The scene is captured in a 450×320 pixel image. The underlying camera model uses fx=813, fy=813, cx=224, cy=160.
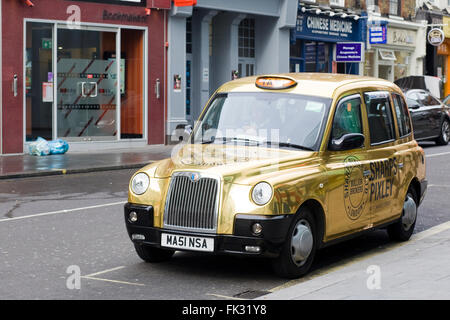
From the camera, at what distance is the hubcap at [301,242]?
707 centimetres

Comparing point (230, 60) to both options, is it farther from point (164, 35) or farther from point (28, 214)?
point (28, 214)

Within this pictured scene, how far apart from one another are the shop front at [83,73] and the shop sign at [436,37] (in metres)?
17.3

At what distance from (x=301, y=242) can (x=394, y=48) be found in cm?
3027

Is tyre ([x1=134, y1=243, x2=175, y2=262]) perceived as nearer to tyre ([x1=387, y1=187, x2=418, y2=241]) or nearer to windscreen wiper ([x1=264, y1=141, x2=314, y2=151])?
windscreen wiper ([x1=264, y1=141, x2=314, y2=151])

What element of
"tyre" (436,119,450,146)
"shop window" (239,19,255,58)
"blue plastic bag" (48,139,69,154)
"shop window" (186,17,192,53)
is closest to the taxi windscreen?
"blue plastic bag" (48,139,69,154)

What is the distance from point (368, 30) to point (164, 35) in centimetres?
1231

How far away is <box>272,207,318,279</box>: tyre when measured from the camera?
700cm

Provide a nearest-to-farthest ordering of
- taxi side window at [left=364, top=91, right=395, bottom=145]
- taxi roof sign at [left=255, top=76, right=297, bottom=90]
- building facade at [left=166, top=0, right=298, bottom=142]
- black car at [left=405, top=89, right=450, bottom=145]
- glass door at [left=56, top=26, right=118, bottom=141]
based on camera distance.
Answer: taxi roof sign at [left=255, top=76, right=297, bottom=90] → taxi side window at [left=364, top=91, right=395, bottom=145] → glass door at [left=56, top=26, right=118, bottom=141] → black car at [left=405, top=89, right=450, bottom=145] → building facade at [left=166, top=0, right=298, bottom=142]

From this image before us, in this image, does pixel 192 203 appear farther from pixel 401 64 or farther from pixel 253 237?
pixel 401 64

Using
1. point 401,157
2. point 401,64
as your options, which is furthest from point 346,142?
point 401,64

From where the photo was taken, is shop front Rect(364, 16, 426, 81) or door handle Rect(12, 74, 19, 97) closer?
door handle Rect(12, 74, 19, 97)

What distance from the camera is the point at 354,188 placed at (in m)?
7.93

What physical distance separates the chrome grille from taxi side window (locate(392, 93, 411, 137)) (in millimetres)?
3075
